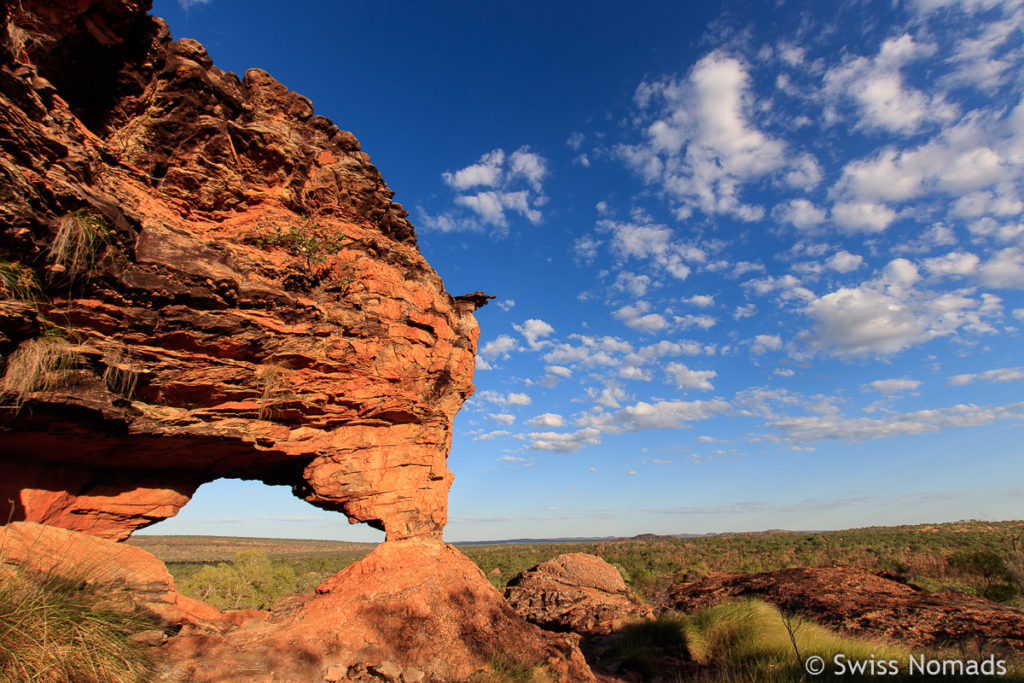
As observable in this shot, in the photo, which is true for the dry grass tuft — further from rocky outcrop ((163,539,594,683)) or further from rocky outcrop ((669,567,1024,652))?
rocky outcrop ((669,567,1024,652))

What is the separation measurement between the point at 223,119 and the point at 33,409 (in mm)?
6083

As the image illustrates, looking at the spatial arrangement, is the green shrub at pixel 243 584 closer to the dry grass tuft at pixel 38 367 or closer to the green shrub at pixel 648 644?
the green shrub at pixel 648 644

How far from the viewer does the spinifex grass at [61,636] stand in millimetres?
4270

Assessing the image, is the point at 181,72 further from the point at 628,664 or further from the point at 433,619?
the point at 628,664

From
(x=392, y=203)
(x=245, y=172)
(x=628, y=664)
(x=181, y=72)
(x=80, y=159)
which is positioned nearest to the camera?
(x=80, y=159)

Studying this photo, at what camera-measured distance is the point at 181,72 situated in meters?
8.50

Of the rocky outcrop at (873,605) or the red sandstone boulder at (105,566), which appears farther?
the rocky outcrop at (873,605)

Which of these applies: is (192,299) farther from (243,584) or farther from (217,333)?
(243,584)

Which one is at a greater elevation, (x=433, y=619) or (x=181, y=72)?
(x=181, y=72)

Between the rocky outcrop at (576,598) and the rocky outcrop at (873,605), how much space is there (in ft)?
8.76

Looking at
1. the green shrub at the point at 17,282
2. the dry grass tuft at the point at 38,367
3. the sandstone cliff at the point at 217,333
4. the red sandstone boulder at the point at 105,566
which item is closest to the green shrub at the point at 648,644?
the sandstone cliff at the point at 217,333

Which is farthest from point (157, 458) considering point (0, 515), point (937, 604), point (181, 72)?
point (937, 604)

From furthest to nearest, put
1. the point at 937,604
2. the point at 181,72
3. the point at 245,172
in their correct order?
the point at 937,604
the point at 245,172
the point at 181,72

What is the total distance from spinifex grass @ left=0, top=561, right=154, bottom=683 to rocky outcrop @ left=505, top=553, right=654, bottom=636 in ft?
36.4
